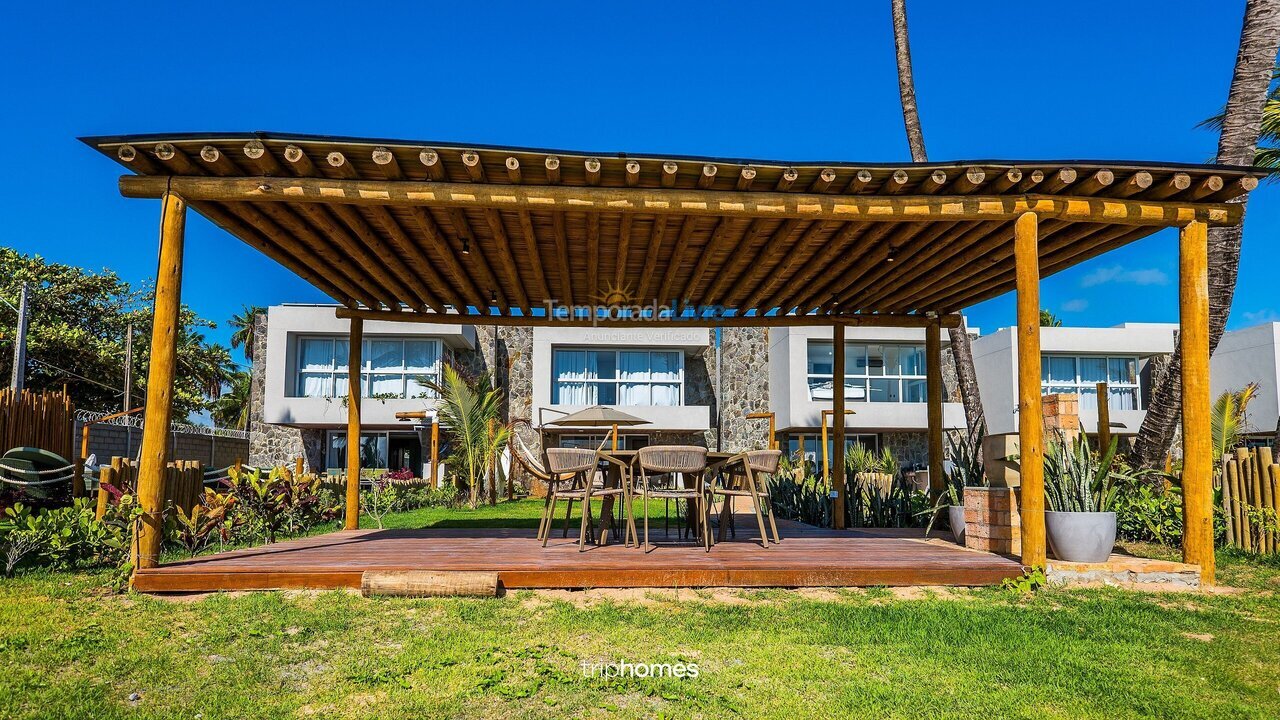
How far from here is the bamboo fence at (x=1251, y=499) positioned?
8.06 meters

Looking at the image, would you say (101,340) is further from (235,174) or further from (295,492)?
(235,174)

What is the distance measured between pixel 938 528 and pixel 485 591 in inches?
254

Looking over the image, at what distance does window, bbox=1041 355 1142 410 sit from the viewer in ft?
84.2

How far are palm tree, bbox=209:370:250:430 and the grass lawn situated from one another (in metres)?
38.5

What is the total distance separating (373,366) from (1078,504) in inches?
842

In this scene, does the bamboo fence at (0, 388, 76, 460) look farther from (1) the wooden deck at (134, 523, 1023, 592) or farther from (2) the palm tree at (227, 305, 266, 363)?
(2) the palm tree at (227, 305, 266, 363)

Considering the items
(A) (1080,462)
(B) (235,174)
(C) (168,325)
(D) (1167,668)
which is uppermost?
(B) (235,174)

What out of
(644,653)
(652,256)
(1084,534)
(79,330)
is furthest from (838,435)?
(79,330)

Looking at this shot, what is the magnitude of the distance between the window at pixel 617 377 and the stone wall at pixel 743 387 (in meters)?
2.15

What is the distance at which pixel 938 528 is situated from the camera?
1012 cm

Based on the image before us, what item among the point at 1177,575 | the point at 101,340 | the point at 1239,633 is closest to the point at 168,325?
the point at 1239,633

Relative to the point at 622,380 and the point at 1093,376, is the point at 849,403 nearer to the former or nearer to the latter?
the point at 622,380

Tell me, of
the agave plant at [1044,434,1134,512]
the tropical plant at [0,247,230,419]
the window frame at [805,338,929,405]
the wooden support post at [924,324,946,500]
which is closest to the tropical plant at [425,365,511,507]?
the window frame at [805,338,929,405]

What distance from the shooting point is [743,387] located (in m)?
26.6
